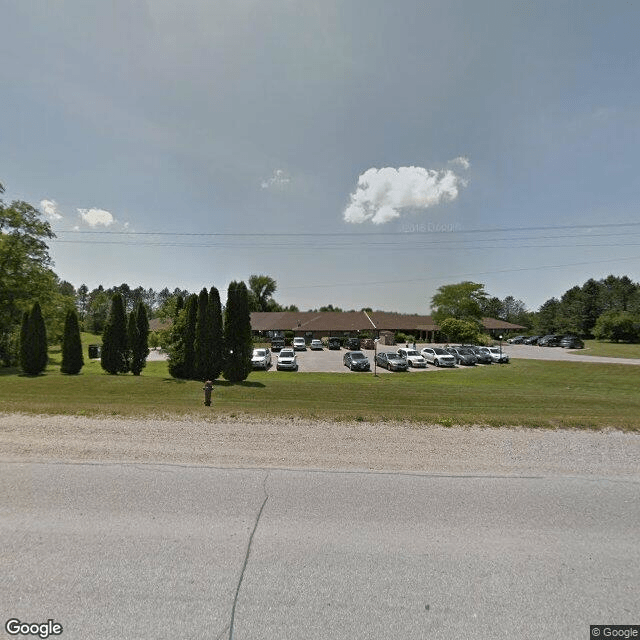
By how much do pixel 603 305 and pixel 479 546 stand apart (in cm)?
8686

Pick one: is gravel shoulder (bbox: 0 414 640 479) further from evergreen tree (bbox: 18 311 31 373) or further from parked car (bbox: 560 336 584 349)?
parked car (bbox: 560 336 584 349)

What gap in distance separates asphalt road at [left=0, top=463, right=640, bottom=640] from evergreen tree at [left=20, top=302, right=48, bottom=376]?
17.8 meters

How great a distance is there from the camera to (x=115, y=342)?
61.9ft

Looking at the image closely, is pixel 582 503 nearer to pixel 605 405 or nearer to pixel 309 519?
pixel 309 519

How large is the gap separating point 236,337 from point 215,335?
3.82 feet

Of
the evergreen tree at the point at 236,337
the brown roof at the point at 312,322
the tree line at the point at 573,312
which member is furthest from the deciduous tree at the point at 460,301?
the evergreen tree at the point at 236,337

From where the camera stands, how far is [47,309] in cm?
2609

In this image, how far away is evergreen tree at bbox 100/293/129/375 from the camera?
61.3ft

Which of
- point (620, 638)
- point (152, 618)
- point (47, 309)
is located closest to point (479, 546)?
point (620, 638)

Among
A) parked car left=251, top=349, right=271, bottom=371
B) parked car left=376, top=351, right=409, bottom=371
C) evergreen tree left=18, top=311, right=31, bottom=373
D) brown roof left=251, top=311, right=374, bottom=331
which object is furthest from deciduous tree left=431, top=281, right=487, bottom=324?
evergreen tree left=18, top=311, right=31, bottom=373

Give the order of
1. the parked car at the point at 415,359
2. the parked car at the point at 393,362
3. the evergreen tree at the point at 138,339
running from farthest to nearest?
the parked car at the point at 415,359 → the parked car at the point at 393,362 → the evergreen tree at the point at 138,339

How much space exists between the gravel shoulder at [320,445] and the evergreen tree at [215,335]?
9208mm

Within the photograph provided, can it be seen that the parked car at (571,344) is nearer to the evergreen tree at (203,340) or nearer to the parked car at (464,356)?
the parked car at (464,356)

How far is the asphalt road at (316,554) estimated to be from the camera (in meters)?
2.50
